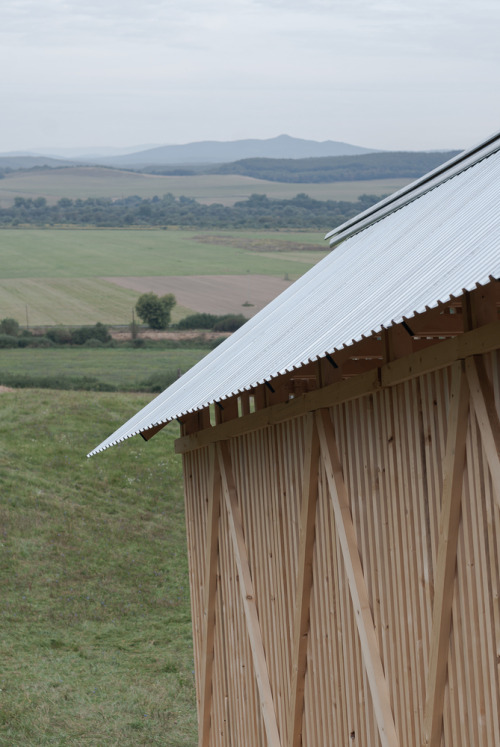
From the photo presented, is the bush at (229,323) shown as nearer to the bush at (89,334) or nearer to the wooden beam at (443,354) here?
the bush at (89,334)

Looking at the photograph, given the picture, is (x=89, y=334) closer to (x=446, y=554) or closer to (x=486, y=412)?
(x=446, y=554)

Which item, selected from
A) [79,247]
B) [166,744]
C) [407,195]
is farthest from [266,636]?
[79,247]

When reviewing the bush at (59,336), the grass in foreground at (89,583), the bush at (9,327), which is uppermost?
the bush at (9,327)

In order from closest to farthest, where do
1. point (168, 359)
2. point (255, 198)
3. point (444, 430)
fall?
point (444, 430) → point (168, 359) → point (255, 198)

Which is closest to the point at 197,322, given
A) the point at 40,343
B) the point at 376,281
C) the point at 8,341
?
the point at 40,343

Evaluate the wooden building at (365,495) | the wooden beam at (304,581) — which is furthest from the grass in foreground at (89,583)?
the wooden beam at (304,581)

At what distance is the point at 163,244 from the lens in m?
114

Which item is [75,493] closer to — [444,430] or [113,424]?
[113,424]

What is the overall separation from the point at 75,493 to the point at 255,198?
12821cm

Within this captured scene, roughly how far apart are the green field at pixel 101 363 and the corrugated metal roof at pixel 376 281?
39.9 meters

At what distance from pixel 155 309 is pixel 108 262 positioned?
1024 inches

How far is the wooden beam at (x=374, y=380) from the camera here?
218 inches

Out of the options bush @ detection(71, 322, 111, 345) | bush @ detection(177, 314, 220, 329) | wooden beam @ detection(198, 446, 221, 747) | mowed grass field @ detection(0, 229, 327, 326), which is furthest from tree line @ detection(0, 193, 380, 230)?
wooden beam @ detection(198, 446, 221, 747)

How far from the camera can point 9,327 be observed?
70562 millimetres
